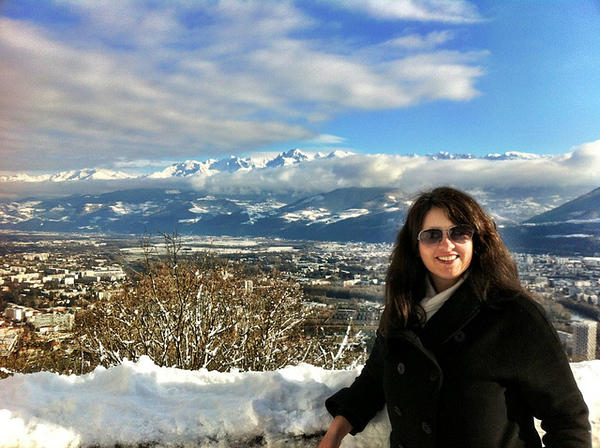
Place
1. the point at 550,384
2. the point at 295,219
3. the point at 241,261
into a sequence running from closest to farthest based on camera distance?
the point at 550,384 < the point at 241,261 < the point at 295,219

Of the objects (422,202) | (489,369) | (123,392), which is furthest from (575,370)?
(123,392)

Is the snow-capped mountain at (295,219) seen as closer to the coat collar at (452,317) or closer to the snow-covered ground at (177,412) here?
the snow-covered ground at (177,412)

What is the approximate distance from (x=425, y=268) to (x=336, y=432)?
31.5 inches

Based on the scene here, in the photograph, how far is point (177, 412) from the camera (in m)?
2.20

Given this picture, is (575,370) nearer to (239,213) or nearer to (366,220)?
(366,220)

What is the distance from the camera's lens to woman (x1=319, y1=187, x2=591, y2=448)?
1.50 meters

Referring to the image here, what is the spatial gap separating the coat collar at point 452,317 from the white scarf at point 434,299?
26 mm

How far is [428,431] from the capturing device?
1626mm

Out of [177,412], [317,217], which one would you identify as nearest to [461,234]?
[177,412]

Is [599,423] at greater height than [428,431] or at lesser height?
lesser

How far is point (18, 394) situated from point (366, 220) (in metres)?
70.5

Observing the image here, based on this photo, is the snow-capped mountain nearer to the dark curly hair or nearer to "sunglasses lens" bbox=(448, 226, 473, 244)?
the dark curly hair

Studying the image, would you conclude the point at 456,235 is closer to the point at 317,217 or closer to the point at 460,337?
the point at 460,337

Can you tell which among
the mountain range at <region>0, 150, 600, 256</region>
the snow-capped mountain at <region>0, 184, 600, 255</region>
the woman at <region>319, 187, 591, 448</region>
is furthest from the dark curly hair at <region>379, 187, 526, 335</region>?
the snow-capped mountain at <region>0, 184, 600, 255</region>
